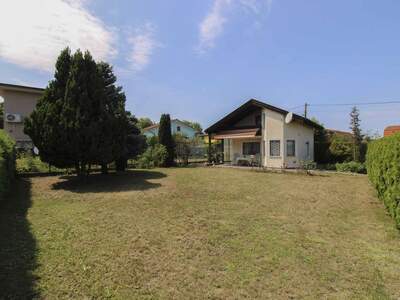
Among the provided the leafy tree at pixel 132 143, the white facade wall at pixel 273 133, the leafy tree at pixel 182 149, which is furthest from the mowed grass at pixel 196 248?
the leafy tree at pixel 182 149

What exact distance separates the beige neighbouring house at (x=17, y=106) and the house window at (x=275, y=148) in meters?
19.3

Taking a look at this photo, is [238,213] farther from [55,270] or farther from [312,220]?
[55,270]

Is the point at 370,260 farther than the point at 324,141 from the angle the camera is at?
No

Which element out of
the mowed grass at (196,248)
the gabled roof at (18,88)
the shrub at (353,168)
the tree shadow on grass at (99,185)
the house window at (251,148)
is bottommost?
the mowed grass at (196,248)

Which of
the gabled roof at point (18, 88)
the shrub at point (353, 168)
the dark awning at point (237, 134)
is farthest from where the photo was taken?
the dark awning at point (237, 134)

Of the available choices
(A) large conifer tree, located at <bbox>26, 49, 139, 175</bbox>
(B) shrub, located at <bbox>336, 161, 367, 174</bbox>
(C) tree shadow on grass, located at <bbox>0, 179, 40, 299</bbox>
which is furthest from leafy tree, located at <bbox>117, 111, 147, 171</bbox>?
(B) shrub, located at <bbox>336, 161, 367, 174</bbox>

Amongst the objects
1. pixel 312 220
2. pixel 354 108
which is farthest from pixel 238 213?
pixel 354 108

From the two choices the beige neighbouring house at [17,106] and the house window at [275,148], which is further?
the house window at [275,148]

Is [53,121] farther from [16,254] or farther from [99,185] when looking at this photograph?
[16,254]

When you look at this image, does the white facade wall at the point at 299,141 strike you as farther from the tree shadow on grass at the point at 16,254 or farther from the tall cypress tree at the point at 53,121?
the tree shadow on grass at the point at 16,254

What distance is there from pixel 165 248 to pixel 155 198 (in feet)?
12.4

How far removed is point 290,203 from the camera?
8469 mm

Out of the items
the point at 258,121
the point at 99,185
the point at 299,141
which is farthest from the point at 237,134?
the point at 99,185

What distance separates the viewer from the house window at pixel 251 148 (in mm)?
22422
